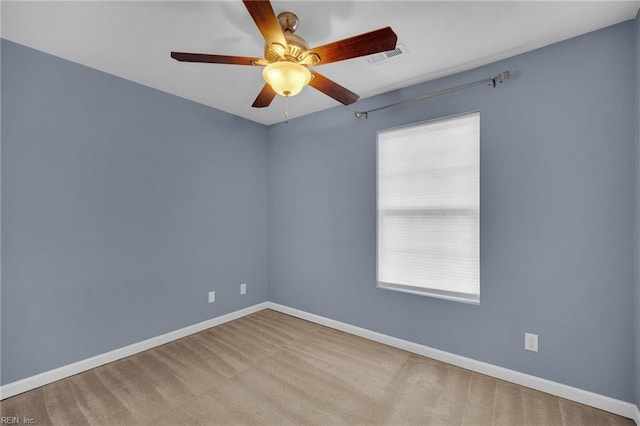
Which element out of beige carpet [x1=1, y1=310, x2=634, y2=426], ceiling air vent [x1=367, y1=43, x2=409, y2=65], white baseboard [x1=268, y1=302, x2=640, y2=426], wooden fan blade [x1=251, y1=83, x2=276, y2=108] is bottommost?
beige carpet [x1=1, y1=310, x2=634, y2=426]

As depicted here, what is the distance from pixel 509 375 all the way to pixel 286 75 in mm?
2752

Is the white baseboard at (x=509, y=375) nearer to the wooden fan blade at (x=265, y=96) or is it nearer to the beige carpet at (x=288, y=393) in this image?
the beige carpet at (x=288, y=393)

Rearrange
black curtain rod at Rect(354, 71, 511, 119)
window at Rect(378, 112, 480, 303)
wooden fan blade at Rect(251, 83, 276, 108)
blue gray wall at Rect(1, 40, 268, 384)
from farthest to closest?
1. window at Rect(378, 112, 480, 303)
2. black curtain rod at Rect(354, 71, 511, 119)
3. blue gray wall at Rect(1, 40, 268, 384)
4. wooden fan blade at Rect(251, 83, 276, 108)

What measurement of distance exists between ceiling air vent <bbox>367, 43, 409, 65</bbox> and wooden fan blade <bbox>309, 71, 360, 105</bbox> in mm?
451

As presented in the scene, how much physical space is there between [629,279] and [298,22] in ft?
9.02

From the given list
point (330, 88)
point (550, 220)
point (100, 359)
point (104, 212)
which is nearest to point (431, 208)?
point (550, 220)

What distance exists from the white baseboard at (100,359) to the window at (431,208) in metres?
2.09

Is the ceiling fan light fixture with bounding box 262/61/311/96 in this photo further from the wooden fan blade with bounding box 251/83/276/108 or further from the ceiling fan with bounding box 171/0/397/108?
the wooden fan blade with bounding box 251/83/276/108

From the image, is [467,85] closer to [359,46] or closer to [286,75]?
[359,46]

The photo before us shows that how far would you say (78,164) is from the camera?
245 cm

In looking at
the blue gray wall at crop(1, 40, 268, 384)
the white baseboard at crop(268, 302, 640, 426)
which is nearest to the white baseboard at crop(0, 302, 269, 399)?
the blue gray wall at crop(1, 40, 268, 384)

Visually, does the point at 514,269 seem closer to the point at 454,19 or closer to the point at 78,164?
the point at 454,19

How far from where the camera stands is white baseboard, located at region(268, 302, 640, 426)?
1920mm

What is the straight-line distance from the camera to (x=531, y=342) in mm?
2215
